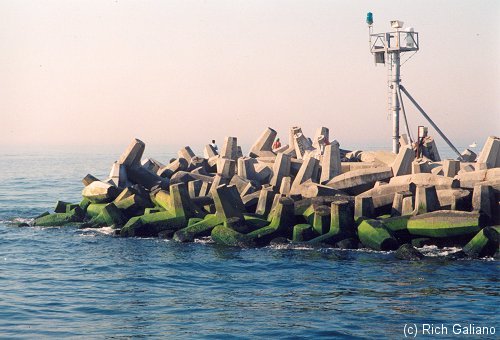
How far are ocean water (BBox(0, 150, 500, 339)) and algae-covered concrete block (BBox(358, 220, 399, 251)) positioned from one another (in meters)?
0.30

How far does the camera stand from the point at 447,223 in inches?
820

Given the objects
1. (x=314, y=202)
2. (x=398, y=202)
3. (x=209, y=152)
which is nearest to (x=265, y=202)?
(x=314, y=202)

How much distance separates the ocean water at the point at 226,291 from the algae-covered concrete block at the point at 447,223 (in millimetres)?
594

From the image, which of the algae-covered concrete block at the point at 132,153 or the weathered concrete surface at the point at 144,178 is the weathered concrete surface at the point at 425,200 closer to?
the weathered concrete surface at the point at 144,178

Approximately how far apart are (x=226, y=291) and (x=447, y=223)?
6.11 meters

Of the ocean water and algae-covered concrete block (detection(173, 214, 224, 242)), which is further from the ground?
algae-covered concrete block (detection(173, 214, 224, 242))

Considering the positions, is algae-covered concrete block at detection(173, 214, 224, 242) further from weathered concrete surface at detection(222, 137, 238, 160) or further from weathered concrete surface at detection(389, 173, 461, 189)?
weathered concrete surface at detection(222, 137, 238, 160)

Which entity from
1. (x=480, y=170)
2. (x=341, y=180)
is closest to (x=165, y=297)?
(x=341, y=180)

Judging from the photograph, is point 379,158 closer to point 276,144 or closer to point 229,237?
point 276,144

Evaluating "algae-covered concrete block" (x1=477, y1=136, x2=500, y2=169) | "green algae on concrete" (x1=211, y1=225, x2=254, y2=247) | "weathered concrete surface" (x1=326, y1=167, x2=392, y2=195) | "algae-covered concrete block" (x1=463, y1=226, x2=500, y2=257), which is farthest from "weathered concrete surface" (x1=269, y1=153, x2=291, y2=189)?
"algae-covered concrete block" (x1=463, y1=226, x2=500, y2=257)

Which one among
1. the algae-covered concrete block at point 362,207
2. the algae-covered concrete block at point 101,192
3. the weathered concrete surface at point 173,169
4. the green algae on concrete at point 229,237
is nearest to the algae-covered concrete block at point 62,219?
the algae-covered concrete block at point 101,192

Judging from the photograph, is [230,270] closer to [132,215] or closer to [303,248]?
[303,248]

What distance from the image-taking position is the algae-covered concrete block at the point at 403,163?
2542cm

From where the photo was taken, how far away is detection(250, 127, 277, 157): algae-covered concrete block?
108 ft
